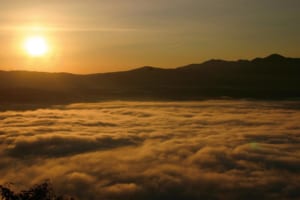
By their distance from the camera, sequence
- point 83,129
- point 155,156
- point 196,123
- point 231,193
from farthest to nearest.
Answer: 1. point 196,123
2. point 83,129
3. point 155,156
4. point 231,193

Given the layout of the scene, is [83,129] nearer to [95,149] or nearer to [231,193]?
[95,149]

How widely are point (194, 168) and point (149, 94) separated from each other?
5859 inches

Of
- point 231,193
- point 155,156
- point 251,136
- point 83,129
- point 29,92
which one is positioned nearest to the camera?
point 231,193

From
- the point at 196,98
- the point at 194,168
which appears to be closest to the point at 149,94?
the point at 196,98

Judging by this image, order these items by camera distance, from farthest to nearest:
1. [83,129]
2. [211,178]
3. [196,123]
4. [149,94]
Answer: [149,94] < [196,123] < [83,129] < [211,178]

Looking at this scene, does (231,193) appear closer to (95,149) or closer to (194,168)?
(194,168)

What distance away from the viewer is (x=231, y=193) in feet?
139

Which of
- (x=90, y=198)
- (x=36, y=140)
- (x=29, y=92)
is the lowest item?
(x=90, y=198)

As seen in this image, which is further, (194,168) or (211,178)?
(194,168)

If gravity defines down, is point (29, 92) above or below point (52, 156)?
above

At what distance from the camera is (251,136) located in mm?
70125

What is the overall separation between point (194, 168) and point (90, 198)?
535 inches

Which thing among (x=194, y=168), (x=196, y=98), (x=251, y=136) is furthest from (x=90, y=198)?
(x=196, y=98)

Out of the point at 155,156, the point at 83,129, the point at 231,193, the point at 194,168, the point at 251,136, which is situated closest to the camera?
the point at 231,193
